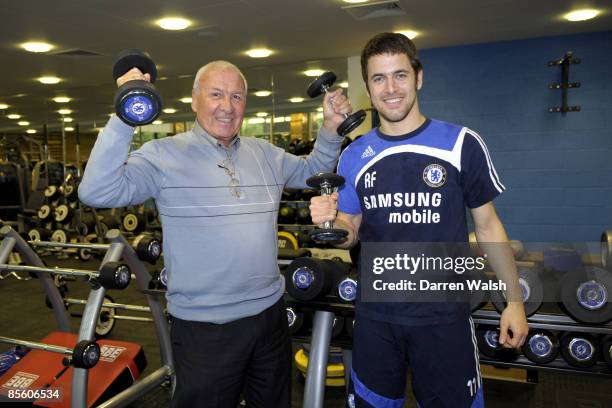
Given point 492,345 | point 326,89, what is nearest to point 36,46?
point 326,89

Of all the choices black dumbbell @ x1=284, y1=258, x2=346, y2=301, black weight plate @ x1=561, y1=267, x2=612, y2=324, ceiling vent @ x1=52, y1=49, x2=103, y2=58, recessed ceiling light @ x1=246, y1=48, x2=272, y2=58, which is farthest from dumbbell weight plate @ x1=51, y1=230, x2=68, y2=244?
black weight plate @ x1=561, y1=267, x2=612, y2=324

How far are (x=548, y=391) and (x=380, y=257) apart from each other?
5.77 feet

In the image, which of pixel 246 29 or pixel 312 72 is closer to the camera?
pixel 246 29

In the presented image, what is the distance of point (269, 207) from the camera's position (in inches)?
55.1

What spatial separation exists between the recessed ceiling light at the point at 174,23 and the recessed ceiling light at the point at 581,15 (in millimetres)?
2879

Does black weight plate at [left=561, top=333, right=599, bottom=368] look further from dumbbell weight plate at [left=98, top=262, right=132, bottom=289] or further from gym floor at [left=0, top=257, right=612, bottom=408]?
dumbbell weight plate at [left=98, top=262, right=132, bottom=289]

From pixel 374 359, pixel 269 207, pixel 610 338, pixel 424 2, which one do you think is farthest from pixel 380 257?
pixel 424 2

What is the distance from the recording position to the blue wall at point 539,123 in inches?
153

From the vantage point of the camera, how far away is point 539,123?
4.07 meters

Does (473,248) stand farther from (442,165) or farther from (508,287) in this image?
(442,165)

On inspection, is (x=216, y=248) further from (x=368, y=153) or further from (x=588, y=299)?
(x=588, y=299)

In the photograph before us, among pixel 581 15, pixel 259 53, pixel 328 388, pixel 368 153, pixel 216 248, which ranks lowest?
pixel 328 388

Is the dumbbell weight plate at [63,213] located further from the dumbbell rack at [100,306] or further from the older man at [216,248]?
the older man at [216,248]

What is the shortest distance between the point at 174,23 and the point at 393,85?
2790 mm
